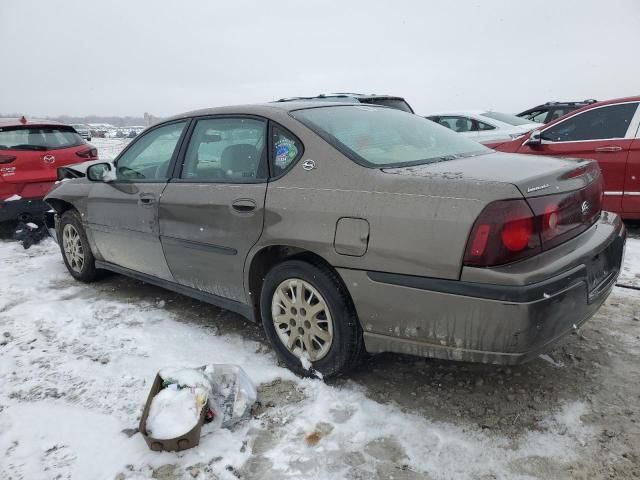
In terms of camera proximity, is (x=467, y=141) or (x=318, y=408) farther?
(x=467, y=141)

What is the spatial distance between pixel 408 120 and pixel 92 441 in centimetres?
261

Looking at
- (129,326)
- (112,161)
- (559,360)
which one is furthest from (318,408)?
(112,161)

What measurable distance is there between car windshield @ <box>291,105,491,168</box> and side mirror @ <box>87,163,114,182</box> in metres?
1.88

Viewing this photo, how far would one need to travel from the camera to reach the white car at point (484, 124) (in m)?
9.02

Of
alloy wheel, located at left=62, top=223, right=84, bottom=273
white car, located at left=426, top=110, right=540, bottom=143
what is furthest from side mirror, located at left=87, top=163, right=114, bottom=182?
white car, located at left=426, top=110, right=540, bottom=143

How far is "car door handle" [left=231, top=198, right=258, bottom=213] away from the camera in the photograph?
2.87m

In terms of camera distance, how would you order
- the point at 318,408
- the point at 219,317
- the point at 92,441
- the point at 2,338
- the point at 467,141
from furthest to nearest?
1. the point at 219,317
2. the point at 2,338
3. the point at 467,141
4. the point at 318,408
5. the point at 92,441

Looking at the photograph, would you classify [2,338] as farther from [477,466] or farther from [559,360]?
[559,360]

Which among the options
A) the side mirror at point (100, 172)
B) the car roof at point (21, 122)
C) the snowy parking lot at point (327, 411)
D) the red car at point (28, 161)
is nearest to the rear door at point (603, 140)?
the snowy parking lot at point (327, 411)

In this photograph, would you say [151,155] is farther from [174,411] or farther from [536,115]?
[536,115]

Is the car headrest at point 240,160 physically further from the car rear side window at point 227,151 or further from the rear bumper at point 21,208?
the rear bumper at point 21,208

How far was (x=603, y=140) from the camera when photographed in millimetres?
5531

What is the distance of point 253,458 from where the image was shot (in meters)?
2.23

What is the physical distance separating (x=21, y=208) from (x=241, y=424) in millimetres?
5212
